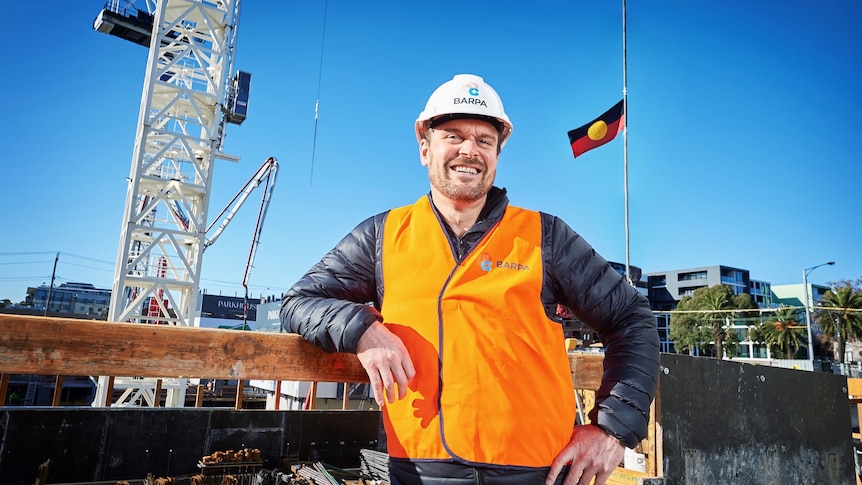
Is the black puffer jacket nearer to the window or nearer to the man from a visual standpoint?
the man

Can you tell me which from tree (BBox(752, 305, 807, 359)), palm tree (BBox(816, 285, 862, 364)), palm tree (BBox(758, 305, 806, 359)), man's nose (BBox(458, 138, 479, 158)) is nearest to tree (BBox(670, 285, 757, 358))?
tree (BBox(752, 305, 807, 359))

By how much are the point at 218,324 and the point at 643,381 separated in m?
74.0

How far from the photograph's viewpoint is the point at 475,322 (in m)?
1.91

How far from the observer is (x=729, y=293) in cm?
6650

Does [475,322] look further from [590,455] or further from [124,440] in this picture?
[124,440]

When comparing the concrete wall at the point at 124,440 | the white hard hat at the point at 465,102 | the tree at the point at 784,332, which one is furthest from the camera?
the tree at the point at 784,332

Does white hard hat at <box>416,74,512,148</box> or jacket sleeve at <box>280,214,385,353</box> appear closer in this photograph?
jacket sleeve at <box>280,214,385,353</box>

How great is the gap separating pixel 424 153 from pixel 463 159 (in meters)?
0.26

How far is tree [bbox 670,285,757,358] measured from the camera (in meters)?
62.4

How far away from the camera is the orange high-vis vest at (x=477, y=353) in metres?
1.80

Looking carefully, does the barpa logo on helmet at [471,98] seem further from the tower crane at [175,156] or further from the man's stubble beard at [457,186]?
the tower crane at [175,156]

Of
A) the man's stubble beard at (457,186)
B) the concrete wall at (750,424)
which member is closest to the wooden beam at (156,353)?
the man's stubble beard at (457,186)

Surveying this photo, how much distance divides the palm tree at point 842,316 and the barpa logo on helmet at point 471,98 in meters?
57.7

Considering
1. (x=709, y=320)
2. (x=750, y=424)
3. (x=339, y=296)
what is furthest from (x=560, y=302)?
(x=709, y=320)
